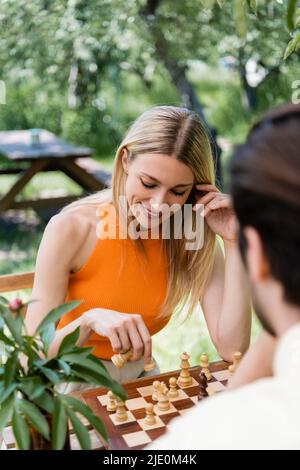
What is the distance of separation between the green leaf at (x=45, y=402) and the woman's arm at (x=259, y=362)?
0.33 m

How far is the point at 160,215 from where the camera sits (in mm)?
1650

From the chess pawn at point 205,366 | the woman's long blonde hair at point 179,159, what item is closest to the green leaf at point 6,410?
the chess pawn at point 205,366

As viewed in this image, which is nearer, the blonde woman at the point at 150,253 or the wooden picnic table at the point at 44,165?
the blonde woman at the point at 150,253

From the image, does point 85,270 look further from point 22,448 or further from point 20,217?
point 20,217

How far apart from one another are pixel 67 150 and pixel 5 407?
Answer: 15.6ft

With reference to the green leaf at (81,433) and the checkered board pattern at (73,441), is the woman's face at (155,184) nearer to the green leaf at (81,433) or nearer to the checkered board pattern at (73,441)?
the checkered board pattern at (73,441)

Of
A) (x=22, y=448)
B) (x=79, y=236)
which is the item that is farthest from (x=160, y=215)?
(x=22, y=448)

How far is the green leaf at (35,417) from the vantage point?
978 millimetres

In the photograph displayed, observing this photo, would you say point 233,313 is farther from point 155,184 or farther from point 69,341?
point 69,341

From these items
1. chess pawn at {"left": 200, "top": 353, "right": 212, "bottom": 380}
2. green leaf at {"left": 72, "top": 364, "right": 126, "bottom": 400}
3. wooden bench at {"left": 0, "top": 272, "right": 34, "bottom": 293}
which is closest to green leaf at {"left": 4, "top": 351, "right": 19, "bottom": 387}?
green leaf at {"left": 72, "top": 364, "right": 126, "bottom": 400}

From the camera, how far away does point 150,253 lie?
183 centimetres

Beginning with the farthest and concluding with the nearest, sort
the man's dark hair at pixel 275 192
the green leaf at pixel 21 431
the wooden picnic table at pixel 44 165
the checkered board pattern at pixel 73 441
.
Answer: the wooden picnic table at pixel 44 165 < the checkered board pattern at pixel 73 441 < the green leaf at pixel 21 431 < the man's dark hair at pixel 275 192

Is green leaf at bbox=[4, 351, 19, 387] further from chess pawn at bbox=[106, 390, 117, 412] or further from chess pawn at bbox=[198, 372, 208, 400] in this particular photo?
chess pawn at bbox=[198, 372, 208, 400]

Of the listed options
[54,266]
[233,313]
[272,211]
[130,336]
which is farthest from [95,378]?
[233,313]
